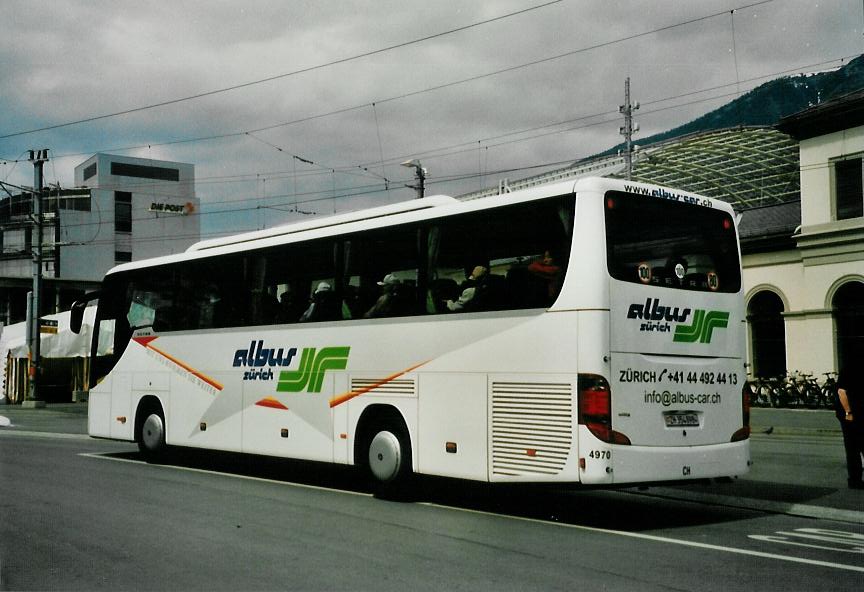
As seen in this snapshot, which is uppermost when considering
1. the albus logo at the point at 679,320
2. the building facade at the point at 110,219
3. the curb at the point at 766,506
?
the building facade at the point at 110,219

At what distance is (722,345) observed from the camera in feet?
33.5

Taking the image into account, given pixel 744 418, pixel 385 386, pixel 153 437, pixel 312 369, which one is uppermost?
pixel 312 369

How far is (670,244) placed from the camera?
9.96 meters

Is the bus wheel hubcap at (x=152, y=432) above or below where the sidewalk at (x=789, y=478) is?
above

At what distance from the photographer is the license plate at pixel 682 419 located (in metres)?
9.58

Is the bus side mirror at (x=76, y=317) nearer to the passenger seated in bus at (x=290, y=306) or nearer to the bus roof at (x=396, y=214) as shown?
the bus roof at (x=396, y=214)

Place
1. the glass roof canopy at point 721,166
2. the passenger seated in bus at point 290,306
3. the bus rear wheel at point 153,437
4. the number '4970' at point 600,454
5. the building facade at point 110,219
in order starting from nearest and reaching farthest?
1. the number '4970' at point 600,454
2. the passenger seated in bus at point 290,306
3. the bus rear wheel at point 153,437
4. the glass roof canopy at point 721,166
5. the building facade at point 110,219

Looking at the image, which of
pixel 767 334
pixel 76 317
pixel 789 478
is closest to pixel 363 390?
pixel 789 478

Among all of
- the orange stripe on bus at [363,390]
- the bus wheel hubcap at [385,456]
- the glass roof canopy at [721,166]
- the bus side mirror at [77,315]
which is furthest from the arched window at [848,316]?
the bus side mirror at [77,315]

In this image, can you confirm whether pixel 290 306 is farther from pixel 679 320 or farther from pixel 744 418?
pixel 744 418

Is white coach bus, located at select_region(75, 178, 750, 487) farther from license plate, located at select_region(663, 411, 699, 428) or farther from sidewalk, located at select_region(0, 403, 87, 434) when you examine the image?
sidewalk, located at select_region(0, 403, 87, 434)

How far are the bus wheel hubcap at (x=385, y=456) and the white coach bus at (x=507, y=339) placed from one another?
0.07 ft

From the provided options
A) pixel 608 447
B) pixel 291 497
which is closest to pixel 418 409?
pixel 291 497

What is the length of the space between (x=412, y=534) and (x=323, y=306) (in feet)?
14.9
